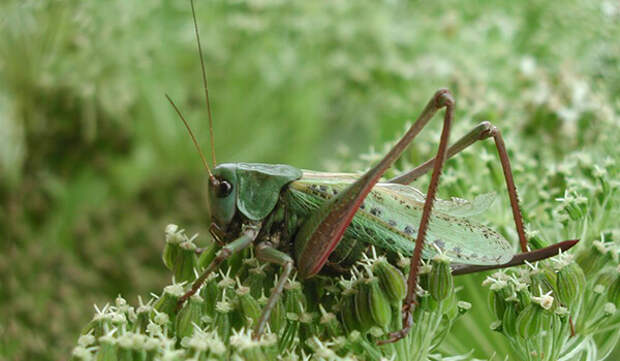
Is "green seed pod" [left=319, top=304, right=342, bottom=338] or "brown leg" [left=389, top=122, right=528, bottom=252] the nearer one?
"green seed pod" [left=319, top=304, right=342, bottom=338]

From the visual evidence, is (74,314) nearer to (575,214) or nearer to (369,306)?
(369,306)

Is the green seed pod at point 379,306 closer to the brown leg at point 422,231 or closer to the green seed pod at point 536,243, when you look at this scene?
the brown leg at point 422,231

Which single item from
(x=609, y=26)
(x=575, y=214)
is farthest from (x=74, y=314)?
(x=609, y=26)

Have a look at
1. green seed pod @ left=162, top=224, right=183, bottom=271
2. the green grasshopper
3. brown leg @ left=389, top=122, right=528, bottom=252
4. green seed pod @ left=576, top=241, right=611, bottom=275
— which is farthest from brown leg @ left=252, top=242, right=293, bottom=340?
green seed pod @ left=576, top=241, right=611, bottom=275

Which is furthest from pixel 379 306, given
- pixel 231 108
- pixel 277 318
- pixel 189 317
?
pixel 231 108

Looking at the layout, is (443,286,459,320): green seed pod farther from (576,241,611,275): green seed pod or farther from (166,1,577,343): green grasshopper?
(576,241,611,275): green seed pod

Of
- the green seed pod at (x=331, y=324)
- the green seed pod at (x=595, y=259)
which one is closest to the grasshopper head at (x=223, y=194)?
the green seed pod at (x=331, y=324)
